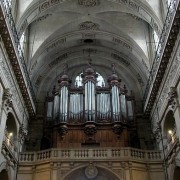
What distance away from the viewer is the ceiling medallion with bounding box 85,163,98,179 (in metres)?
15.9

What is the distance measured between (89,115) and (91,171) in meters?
3.62

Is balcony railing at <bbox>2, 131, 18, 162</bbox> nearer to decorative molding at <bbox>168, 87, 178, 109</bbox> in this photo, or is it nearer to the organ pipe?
the organ pipe

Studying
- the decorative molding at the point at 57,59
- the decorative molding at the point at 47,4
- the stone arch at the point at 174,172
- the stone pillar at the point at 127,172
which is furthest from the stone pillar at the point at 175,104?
the decorative molding at the point at 57,59

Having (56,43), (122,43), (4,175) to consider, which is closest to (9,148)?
(4,175)

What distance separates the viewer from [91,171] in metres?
15.9

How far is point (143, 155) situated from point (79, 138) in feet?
12.6

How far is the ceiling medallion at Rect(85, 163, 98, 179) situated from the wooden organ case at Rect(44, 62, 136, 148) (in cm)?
250

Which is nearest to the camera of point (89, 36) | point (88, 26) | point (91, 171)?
point (91, 171)

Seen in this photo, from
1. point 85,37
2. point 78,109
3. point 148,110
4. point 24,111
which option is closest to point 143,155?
point 148,110

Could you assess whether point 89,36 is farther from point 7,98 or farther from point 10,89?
point 7,98

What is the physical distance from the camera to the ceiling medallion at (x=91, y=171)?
52.0 feet

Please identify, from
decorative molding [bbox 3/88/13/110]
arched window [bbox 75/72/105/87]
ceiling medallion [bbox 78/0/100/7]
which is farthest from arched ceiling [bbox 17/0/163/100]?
decorative molding [bbox 3/88/13/110]

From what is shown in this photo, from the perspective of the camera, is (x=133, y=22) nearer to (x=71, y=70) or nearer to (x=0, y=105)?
(x=71, y=70)

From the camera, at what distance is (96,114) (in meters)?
18.9
